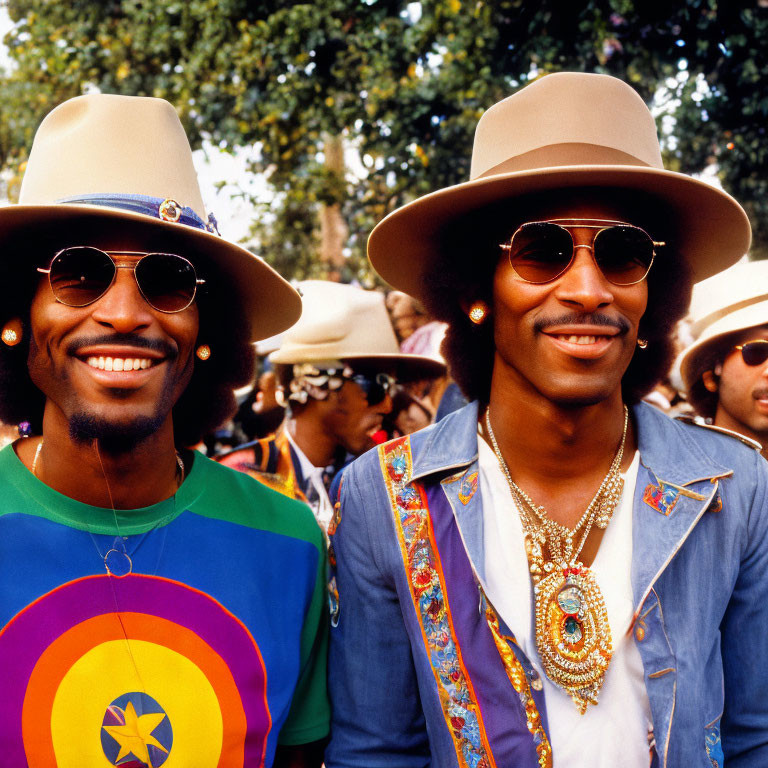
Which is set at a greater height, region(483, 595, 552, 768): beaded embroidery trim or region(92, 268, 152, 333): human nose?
region(92, 268, 152, 333): human nose

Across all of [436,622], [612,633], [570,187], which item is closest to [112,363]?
[436,622]

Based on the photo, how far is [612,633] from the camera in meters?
2.08

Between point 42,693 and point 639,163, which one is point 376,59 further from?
point 42,693


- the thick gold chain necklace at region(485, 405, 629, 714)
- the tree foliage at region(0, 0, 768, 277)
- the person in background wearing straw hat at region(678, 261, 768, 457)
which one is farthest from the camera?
the tree foliage at region(0, 0, 768, 277)

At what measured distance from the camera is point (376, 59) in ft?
23.6

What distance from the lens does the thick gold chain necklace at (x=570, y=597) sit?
80.4 inches

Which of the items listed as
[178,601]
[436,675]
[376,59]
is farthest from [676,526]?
[376,59]

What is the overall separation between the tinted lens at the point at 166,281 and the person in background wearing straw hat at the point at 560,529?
63 centimetres

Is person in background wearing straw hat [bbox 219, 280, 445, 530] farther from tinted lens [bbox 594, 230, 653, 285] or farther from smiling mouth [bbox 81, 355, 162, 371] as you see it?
tinted lens [bbox 594, 230, 653, 285]

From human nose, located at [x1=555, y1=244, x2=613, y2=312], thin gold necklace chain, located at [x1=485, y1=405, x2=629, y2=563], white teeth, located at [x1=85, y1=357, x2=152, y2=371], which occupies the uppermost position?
human nose, located at [x1=555, y1=244, x2=613, y2=312]

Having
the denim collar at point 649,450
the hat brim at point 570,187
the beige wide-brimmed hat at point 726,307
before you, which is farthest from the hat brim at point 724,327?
the denim collar at point 649,450

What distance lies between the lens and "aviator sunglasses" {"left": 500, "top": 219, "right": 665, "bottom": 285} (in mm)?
2156

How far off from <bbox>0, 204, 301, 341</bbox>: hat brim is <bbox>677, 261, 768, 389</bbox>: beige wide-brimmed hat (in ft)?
6.73

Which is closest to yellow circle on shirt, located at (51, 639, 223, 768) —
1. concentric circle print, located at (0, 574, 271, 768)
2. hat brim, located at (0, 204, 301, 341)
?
concentric circle print, located at (0, 574, 271, 768)
